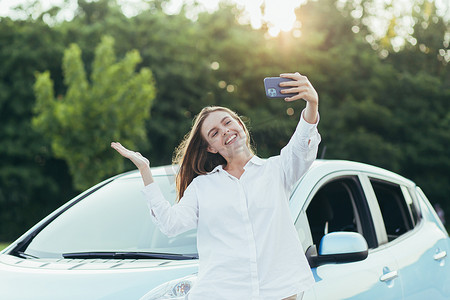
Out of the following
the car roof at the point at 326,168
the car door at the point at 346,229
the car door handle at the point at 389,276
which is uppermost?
the car roof at the point at 326,168

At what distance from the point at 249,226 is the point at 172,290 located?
1.47 ft

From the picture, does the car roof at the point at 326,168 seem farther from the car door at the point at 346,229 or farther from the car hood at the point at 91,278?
the car hood at the point at 91,278

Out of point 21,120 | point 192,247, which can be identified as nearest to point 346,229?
point 192,247

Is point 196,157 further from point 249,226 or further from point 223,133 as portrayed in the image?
point 249,226

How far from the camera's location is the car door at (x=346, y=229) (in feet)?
11.3

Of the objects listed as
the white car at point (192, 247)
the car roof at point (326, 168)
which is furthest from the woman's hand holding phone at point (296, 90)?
the car roof at point (326, 168)

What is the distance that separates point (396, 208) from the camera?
510 centimetres

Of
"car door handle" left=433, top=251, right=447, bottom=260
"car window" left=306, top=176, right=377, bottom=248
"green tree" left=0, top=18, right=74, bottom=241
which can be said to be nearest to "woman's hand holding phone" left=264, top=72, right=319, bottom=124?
"car window" left=306, top=176, right=377, bottom=248

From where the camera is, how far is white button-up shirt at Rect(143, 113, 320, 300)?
260 centimetres

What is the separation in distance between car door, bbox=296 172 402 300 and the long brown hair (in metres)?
0.63

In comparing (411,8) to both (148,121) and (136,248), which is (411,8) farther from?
(136,248)

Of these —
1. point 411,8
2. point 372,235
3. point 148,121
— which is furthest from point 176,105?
point 372,235

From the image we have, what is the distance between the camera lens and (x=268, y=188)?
2713mm

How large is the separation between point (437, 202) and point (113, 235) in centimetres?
3814
